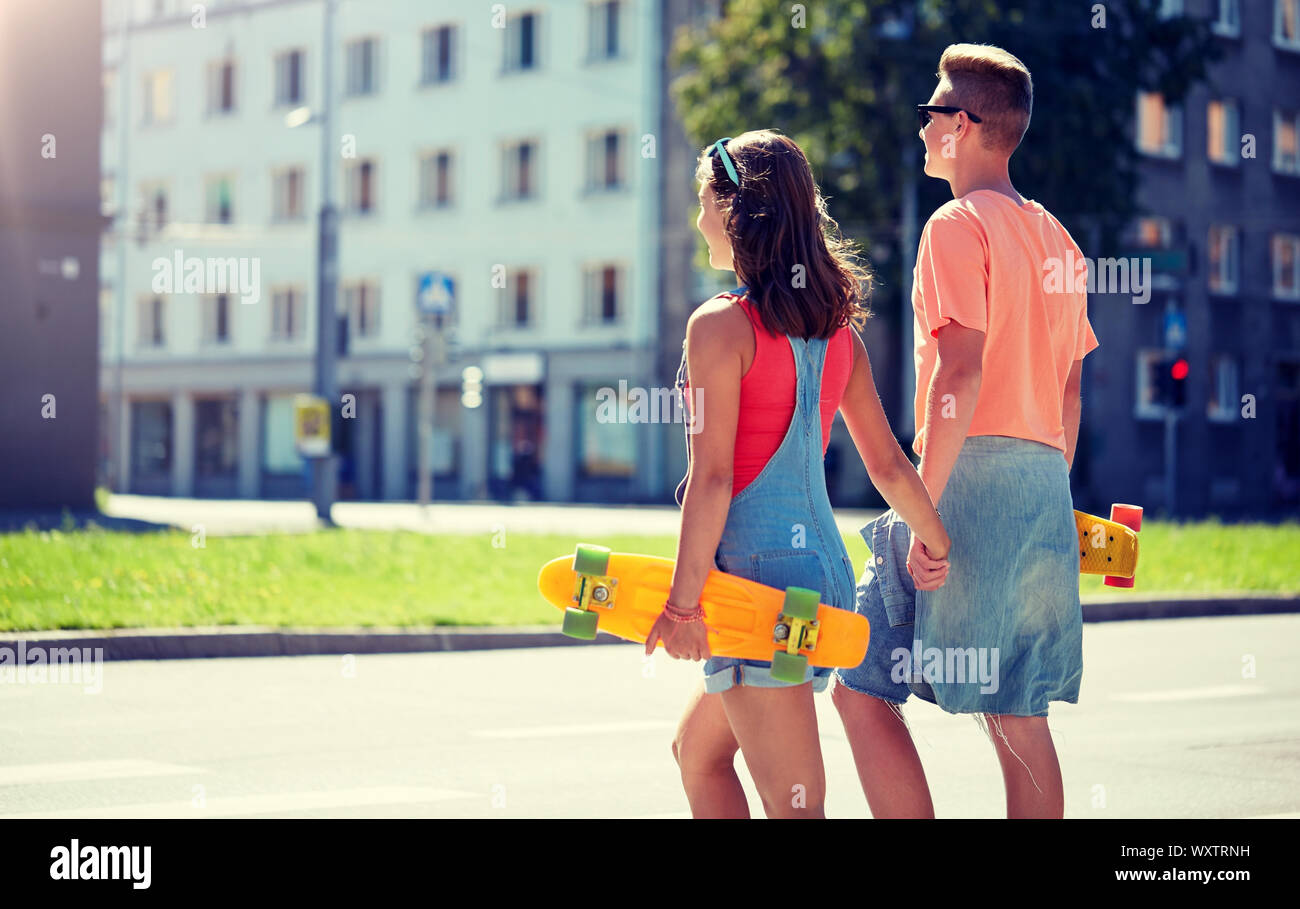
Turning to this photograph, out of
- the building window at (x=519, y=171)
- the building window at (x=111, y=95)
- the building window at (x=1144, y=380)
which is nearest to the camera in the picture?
the building window at (x=1144, y=380)

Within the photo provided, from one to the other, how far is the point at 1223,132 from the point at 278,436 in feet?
80.7

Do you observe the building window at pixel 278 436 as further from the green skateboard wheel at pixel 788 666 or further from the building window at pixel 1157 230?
the green skateboard wheel at pixel 788 666

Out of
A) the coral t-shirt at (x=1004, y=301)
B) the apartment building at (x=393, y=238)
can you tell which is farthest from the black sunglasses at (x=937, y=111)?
the apartment building at (x=393, y=238)

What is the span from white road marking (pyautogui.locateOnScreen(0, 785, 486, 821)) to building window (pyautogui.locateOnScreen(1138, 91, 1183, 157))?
1384 inches

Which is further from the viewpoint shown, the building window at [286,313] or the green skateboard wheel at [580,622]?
the building window at [286,313]

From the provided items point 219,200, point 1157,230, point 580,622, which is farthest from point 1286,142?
point 580,622

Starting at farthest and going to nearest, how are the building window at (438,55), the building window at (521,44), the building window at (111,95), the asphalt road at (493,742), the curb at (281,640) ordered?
the building window at (111,95)
the building window at (438,55)
the building window at (521,44)
the curb at (281,640)
the asphalt road at (493,742)

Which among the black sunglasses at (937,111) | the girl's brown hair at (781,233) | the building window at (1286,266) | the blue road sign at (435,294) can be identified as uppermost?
the building window at (1286,266)

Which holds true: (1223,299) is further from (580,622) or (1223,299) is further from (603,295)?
(580,622)

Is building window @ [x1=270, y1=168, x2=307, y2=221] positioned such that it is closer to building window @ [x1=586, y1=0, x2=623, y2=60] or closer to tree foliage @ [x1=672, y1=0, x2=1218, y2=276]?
building window @ [x1=586, y1=0, x2=623, y2=60]

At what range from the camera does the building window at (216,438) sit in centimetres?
5003

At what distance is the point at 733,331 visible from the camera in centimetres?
366

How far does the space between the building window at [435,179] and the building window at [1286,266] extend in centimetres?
1936

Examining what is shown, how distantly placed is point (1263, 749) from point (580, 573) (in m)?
5.01
